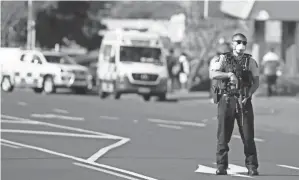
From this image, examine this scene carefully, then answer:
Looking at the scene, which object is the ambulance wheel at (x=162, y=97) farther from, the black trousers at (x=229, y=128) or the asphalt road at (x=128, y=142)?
the black trousers at (x=229, y=128)

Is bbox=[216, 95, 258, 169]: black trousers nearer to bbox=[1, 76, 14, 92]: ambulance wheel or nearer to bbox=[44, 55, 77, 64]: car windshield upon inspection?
bbox=[1, 76, 14, 92]: ambulance wheel

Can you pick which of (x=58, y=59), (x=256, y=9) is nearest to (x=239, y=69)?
(x=256, y=9)

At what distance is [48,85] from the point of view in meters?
34.1

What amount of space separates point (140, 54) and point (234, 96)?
1909cm

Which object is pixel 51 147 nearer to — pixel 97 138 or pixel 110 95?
pixel 97 138

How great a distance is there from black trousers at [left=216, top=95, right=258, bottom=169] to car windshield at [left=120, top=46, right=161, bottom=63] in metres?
18.8

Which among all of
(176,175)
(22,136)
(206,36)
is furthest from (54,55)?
(176,175)

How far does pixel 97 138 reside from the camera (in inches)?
651

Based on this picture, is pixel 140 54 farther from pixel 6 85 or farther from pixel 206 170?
pixel 206 170

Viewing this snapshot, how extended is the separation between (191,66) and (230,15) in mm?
9573

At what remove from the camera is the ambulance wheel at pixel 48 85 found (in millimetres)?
33938

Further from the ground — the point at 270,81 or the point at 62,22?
the point at 62,22

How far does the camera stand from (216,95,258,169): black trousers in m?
11.4

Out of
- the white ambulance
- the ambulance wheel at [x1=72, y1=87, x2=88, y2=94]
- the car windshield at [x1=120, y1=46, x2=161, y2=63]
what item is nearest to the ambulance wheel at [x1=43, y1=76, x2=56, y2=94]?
the white ambulance
